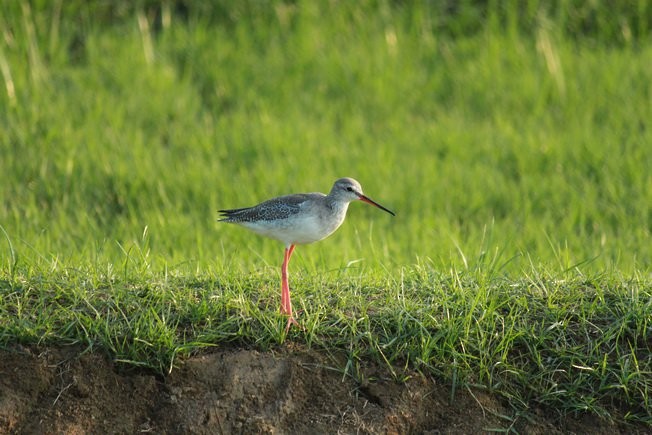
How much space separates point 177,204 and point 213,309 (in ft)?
9.94

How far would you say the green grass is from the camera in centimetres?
518

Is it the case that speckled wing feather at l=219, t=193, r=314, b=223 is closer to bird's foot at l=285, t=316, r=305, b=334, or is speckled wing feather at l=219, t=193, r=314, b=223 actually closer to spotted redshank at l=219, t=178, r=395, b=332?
spotted redshank at l=219, t=178, r=395, b=332

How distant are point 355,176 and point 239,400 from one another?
3.96m

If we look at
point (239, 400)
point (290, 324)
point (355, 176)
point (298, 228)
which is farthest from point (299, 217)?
point (355, 176)

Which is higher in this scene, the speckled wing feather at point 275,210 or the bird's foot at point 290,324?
the speckled wing feather at point 275,210

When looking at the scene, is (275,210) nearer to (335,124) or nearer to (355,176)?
(355,176)

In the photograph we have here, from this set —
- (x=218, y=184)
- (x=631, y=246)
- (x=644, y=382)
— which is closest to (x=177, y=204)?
(x=218, y=184)

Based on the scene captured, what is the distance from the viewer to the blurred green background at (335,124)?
776 cm

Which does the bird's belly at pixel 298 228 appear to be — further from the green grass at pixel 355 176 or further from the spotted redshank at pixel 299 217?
the green grass at pixel 355 176

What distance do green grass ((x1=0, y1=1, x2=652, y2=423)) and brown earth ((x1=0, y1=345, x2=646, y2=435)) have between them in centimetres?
10

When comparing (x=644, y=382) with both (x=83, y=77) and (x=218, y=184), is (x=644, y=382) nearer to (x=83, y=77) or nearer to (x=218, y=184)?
(x=218, y=184)

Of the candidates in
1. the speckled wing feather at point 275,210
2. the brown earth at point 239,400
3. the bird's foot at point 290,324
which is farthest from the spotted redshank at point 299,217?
the brown earth at point 239,400

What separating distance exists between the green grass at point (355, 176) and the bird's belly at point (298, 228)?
1.07 ft

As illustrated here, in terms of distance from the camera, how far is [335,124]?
9648 mm
